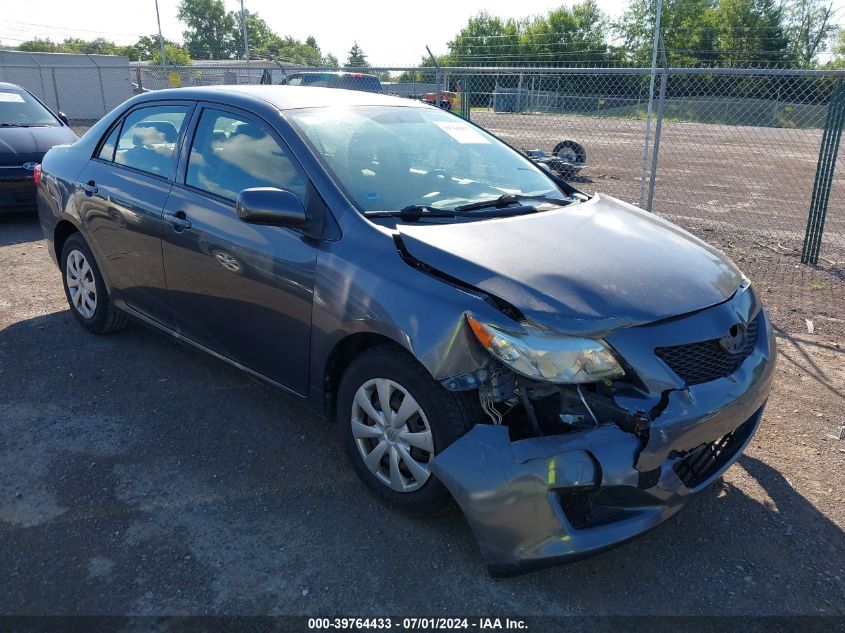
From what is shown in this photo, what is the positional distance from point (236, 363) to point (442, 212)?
1405 millimetres

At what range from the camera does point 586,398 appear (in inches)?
97.7

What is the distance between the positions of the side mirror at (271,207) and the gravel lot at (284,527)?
123cm

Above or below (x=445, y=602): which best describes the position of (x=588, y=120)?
above

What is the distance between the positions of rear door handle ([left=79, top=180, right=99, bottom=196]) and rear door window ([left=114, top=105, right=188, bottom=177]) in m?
0.23

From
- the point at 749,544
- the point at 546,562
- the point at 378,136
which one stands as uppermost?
the point at 378,136

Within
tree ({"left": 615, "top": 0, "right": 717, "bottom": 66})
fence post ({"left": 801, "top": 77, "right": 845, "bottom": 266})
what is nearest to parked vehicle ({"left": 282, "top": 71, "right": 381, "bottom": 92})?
fence post ({"left": 801, "top": 77, "right": 845, "bottom": 266})

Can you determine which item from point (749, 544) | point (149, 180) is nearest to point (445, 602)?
point (749, 544)

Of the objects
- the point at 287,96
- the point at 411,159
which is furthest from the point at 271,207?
the point at 287,96

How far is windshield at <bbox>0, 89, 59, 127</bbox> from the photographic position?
9039mm

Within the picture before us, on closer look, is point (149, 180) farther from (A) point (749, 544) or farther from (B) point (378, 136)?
(A) point (749, 544)

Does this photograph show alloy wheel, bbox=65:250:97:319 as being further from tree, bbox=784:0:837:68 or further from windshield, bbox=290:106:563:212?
tree, bbox=784:0:837:68

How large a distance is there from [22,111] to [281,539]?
8.80 m

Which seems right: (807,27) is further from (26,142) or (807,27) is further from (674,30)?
(26,142)

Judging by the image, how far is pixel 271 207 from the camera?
A: 120 inches
